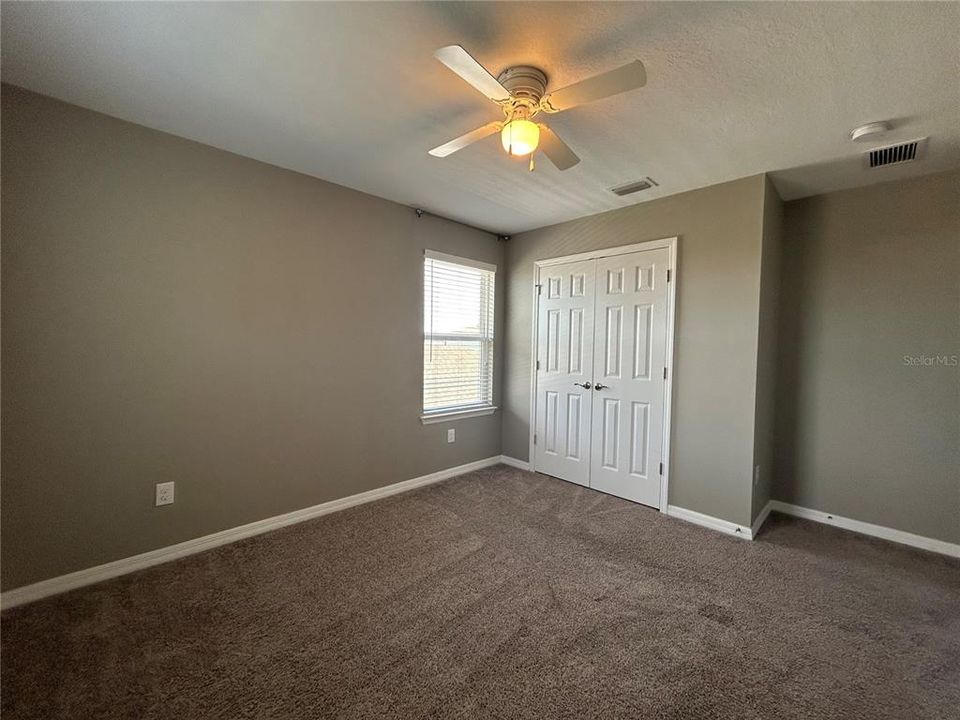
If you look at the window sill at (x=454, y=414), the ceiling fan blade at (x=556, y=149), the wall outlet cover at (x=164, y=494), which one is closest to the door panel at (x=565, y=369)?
the window sill at (x=454, y=414)

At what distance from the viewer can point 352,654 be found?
65.3 inches

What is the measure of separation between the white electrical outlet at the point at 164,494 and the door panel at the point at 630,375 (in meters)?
3.13

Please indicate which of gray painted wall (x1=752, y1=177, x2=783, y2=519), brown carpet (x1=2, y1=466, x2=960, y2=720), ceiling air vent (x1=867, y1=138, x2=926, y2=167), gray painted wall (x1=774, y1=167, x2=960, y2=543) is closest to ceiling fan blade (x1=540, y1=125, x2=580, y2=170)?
gray painted wall (x1=752, y1=177, x2=783, y2=519)

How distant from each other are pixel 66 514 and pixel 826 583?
412 centimetres

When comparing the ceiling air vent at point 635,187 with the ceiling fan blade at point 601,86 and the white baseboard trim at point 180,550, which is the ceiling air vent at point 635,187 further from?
the white baseboard trim at point 180,550

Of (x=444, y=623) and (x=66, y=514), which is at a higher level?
(x=66, y=514)

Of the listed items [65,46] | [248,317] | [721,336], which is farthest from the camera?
[721,336]

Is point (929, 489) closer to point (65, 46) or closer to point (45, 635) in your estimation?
point (45, 635)

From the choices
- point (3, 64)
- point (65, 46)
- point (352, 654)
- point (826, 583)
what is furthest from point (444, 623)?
point (3, 64)

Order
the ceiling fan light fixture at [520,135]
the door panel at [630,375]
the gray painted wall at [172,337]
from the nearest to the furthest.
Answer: the ceiling fan light fixture at [520,135], the gray painted wall at [172,337], the door panel at [630,375]

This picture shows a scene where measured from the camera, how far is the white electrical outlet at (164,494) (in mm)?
2291

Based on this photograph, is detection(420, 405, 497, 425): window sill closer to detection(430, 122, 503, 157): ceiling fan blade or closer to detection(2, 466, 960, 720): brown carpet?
detection(2, 466, 960, 720): brown carpet

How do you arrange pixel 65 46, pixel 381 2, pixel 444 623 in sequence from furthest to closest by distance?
1. pixel 444 623
2. pixel 65 46
3. pixel 381 2

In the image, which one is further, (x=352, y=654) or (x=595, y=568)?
(x=595, y=568)
